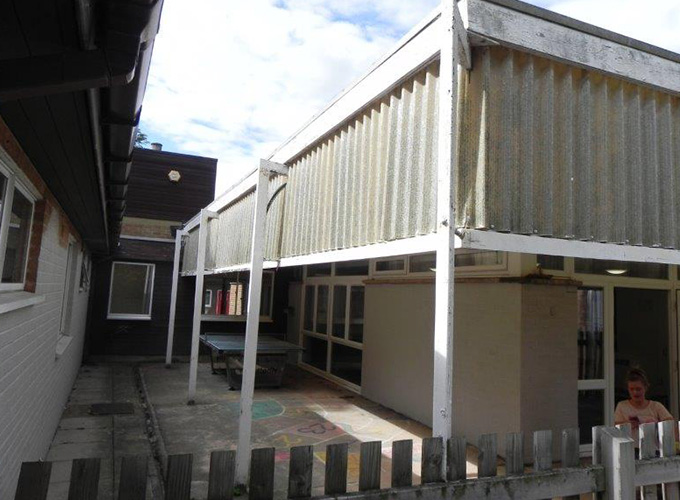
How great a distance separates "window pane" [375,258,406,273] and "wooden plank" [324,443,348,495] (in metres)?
5.57

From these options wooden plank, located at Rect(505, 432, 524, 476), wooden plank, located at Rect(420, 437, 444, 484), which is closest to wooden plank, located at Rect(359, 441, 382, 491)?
wooden plank, located at Rect(420, 437, 444, 484)

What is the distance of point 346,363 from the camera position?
31.4ft

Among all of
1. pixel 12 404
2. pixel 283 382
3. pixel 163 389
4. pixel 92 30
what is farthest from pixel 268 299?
pixel 92 30

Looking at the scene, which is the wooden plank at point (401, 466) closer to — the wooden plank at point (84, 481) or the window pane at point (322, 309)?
the wooden plank at point (84, 481)

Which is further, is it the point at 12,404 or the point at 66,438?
the point at 66,438

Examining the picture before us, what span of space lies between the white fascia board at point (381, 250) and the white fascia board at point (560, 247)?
20 cm

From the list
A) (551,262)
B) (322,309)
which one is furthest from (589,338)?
(322,309)

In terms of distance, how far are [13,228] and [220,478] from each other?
249 centimetres

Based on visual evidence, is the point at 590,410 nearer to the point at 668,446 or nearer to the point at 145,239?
the point at 668,446

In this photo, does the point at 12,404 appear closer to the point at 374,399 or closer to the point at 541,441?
the point at 541,441

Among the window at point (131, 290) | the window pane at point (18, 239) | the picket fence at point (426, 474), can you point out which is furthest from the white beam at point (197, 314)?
the picket fence at point (426, 474)

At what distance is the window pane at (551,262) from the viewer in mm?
5242

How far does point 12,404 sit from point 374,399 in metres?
5.81

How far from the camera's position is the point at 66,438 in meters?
5.85
